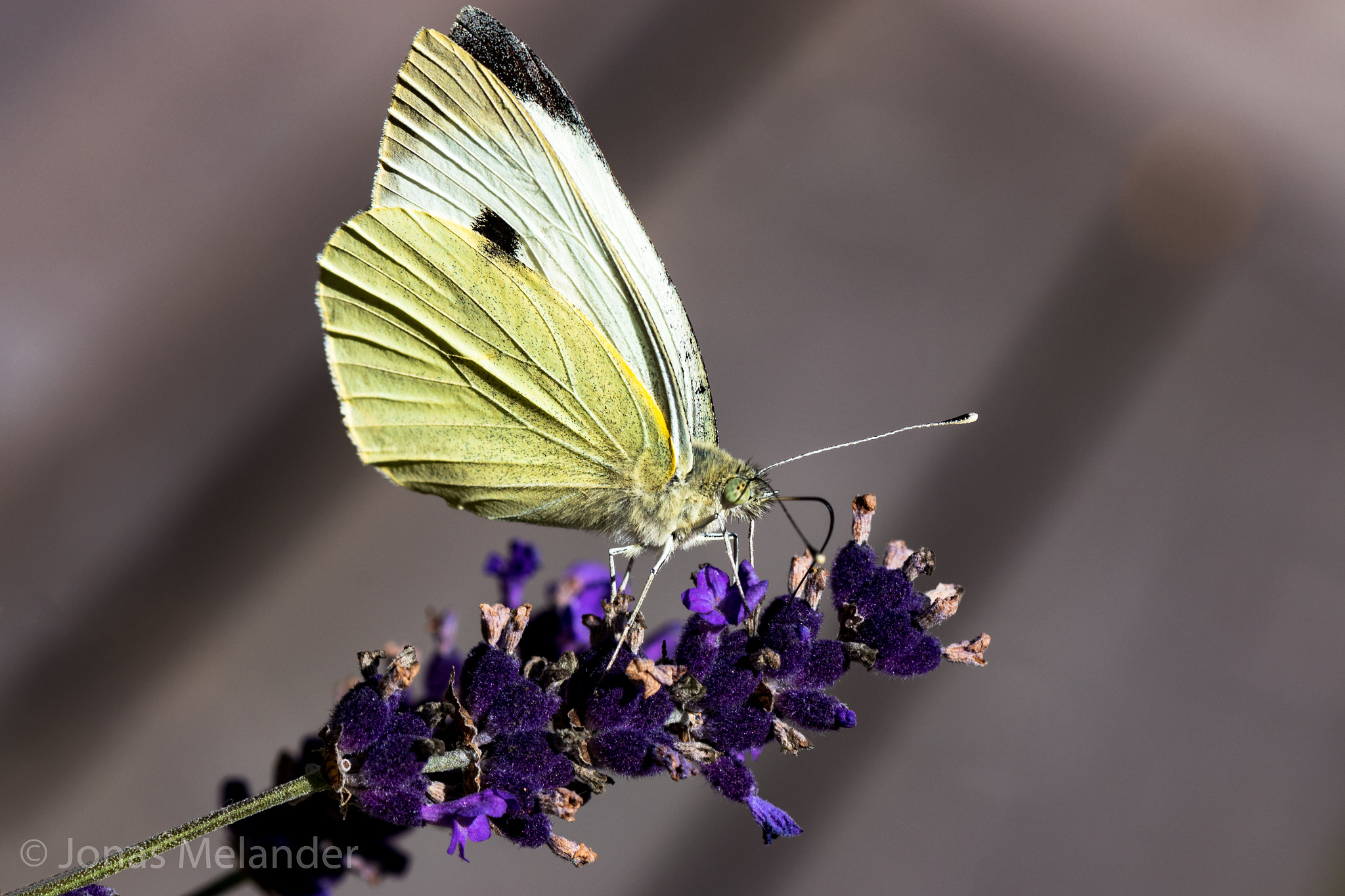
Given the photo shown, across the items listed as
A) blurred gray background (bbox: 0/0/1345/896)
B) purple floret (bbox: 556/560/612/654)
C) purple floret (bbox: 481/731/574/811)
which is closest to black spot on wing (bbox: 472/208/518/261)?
purple floret (bbox: 556/560/612/654)

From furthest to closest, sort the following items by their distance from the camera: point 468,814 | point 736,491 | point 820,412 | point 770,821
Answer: point 820,412 < point 736,491 < point 770,821 < point 468,814

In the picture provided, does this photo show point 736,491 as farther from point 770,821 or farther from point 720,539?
point 770,821

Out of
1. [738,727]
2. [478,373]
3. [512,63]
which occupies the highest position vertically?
[512,63]

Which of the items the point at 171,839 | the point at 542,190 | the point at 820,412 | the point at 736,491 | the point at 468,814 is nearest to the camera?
the point at 171,839

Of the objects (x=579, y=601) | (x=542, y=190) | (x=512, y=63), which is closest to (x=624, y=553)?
(x=579, y=601)

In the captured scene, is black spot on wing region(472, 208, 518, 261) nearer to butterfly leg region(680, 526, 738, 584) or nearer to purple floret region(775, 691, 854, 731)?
butterfly leg region(680, 526, 738, 584)

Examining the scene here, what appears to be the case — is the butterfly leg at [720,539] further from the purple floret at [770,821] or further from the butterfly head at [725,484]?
the purple floret at [770,821]
